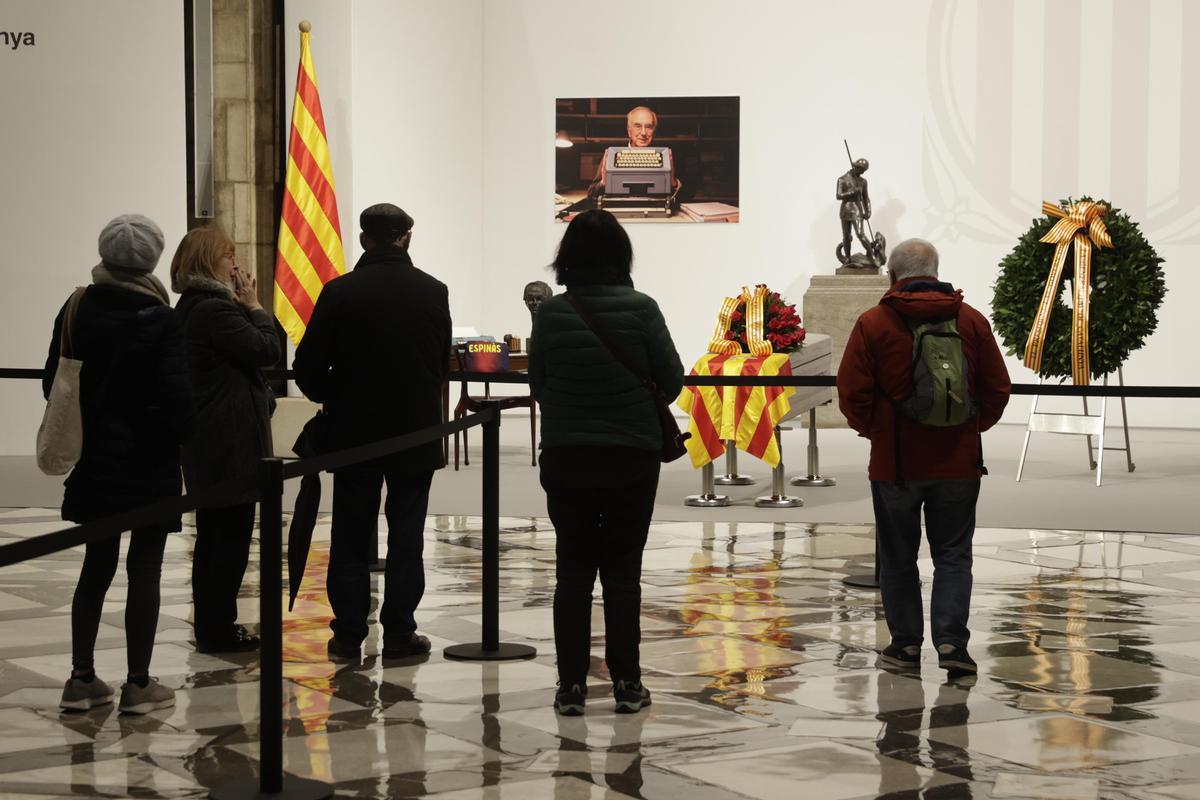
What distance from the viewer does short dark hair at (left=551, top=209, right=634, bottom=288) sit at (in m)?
4.63

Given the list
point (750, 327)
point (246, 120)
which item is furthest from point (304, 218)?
point (750, 327)

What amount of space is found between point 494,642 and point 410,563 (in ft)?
1.29

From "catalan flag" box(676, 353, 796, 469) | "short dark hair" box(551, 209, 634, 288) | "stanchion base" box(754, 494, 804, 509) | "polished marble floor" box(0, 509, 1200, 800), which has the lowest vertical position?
"polished marble floor" box(0, 509, 1200, 800)

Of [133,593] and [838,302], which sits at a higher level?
[838,302]

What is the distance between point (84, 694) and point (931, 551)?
266 centimetres

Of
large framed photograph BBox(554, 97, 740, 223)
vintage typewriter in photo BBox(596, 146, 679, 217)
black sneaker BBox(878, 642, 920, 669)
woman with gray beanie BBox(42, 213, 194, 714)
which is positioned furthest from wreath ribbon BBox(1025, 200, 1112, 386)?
woman with gray beanie BBox(42, 213, 194, 714)

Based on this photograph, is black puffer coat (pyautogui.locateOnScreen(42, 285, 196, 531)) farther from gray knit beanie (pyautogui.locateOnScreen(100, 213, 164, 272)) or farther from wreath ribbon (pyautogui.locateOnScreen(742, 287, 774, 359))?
wreath ribbon (pyautogui.locateOnScreen(742, 287, 774, 359))

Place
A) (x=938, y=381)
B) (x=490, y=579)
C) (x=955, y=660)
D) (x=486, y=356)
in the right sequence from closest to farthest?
1. (x=938, y=381)
2. (x=955, y=660)
3. (x=490, y=579)
4. (x=486, y=356)

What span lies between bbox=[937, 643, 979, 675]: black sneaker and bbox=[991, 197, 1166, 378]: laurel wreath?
21.1ft

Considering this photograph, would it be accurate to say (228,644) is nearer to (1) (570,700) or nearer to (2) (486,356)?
(1) (570,700)

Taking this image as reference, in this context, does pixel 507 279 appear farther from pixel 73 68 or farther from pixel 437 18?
pixel 73 68

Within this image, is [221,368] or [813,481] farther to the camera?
[813,481]

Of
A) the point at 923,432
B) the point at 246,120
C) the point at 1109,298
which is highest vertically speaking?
the point at 246,120

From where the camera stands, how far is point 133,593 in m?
4.71
